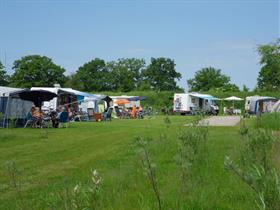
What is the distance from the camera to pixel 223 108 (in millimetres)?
51406

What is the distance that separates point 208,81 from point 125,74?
14198 millimetres

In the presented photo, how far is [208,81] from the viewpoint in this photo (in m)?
82.1

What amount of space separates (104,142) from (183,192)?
8.41 m

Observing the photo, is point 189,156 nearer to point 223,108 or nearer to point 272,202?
point 272,202

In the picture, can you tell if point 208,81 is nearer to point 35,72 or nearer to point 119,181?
point 35,72

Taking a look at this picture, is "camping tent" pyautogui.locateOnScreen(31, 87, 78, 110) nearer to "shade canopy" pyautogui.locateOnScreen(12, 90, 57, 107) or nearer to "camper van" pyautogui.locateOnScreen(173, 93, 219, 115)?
"shade canopy" pyautogui.locateOnScreen(12, 90, 57, 107)

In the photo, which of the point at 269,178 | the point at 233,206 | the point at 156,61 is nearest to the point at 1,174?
the point at 233,206

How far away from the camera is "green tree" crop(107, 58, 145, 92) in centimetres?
8244

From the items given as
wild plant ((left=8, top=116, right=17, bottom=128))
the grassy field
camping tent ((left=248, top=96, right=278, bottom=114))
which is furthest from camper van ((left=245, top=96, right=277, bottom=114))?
the grassy field

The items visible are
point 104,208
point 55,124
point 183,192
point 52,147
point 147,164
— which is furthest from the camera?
point 55,124

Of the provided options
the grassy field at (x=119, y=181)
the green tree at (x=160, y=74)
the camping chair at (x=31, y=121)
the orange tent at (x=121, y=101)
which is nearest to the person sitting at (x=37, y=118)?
the camping chair at (x=31, y=121)

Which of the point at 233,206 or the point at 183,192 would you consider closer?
the point at 233,206

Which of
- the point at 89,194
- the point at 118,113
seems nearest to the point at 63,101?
the point at 118,113

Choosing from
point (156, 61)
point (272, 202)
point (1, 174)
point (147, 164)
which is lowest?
point (1, 174)
